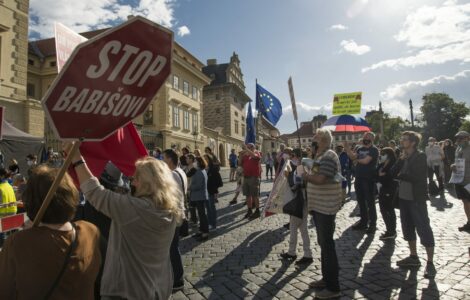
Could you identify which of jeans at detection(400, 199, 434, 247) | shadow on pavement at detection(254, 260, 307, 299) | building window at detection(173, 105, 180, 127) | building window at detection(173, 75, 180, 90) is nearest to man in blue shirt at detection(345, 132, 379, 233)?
jeans at detection(400, 199, 434, 247)

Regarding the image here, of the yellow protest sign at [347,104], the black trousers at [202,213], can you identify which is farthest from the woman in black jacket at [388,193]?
the yellow protest sign at [347,104]

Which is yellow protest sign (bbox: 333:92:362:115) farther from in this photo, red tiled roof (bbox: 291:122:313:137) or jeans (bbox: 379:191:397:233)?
red tiled roof (bbox: 291:122:313:137)

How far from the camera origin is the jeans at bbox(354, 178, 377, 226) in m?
6.97

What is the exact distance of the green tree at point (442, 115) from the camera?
56594mm

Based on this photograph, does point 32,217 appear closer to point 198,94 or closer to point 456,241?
point 456,241

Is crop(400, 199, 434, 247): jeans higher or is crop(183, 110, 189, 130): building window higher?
crop(183, 110, 189, 130): building window

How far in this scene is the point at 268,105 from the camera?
1010 centimetres

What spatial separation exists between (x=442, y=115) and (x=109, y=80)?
67.7 m

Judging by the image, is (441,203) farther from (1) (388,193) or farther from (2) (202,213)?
(2) (202,213)

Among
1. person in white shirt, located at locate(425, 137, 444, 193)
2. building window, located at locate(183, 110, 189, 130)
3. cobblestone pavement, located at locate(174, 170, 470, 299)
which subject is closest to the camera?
cobblestone pavement, located at locate(174, 170, 470, 299)

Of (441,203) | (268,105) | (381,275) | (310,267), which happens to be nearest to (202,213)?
(310,267)

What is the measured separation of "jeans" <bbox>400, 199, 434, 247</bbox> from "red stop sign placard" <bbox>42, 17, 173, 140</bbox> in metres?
4.37

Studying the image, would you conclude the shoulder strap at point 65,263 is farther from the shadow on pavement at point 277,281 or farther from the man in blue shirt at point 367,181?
the man in blue shirt at point 367,181

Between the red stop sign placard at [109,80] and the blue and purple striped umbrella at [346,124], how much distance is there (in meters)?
8.77
